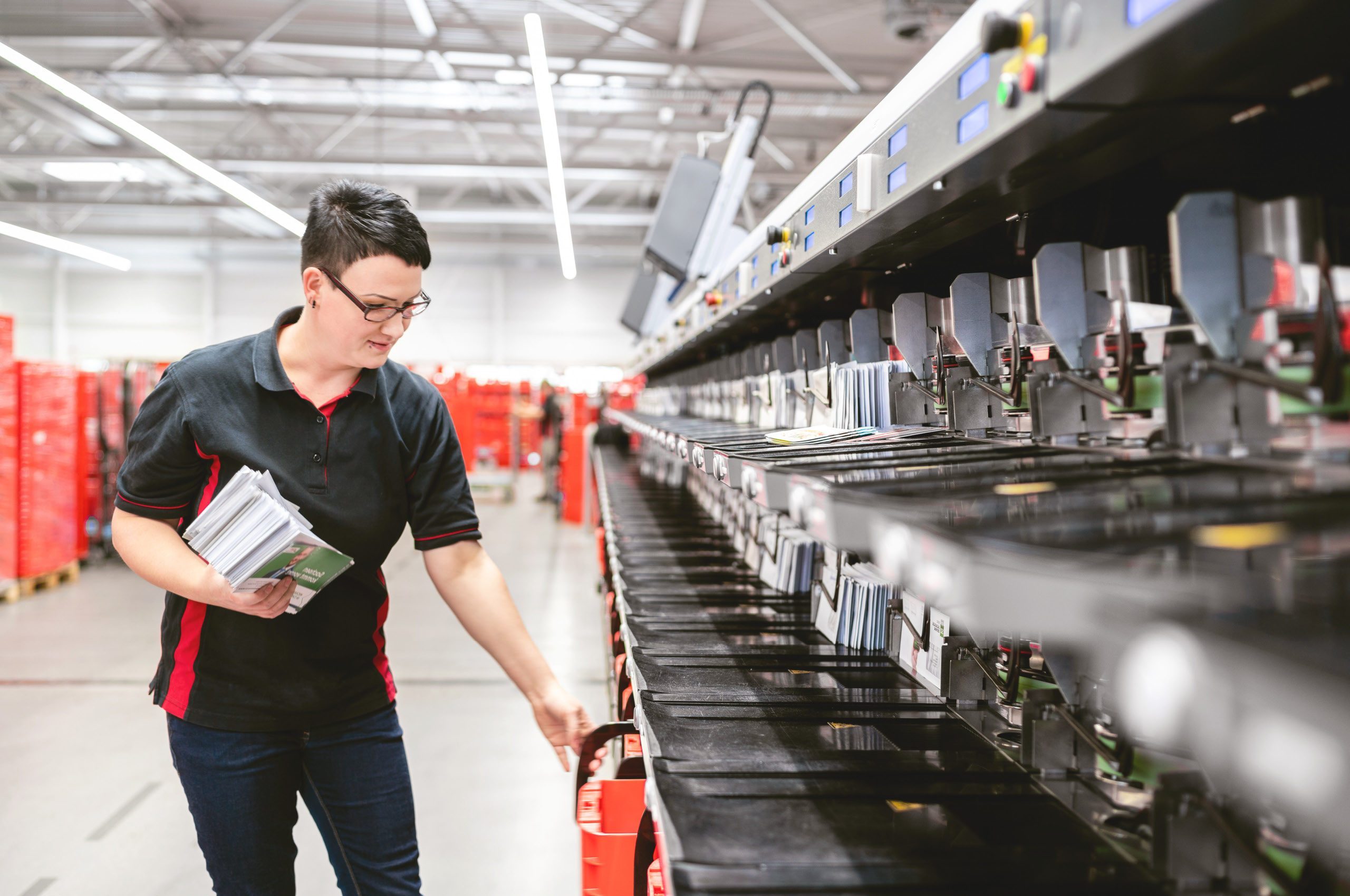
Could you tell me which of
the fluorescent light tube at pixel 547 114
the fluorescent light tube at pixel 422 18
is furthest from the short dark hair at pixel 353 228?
the fluorescent light tube at pixel 422 18

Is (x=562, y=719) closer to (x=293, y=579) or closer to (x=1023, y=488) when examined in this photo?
(x=293, y=579)

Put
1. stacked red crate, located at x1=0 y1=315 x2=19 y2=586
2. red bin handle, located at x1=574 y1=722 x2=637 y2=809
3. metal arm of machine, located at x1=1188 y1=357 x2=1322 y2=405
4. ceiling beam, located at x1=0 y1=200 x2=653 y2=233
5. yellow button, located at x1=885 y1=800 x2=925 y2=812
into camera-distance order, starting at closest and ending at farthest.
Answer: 1. metal arm of machine, located at x1=1188 y1=357 x2=1322 y2=405
2. yellow button, located at x1=885 y1=800 x2=925 y2=812
3. red bin handle, located at x1=574 y1=722 x2=637 y2=809
4. stacked red crate, located at x1=0 y1=315 x2=19 y2=586
5. ceiling beam, located at x1=0 y1=200 x2=653 y2=233

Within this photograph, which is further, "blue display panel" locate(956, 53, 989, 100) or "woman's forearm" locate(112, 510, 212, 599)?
"woman's forearm" locate(112, 510, 212, 599)

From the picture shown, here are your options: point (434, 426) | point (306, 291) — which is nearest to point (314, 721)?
point (434, 426)

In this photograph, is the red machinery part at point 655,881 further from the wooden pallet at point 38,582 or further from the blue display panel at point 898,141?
the wooden pallet at point 38,582

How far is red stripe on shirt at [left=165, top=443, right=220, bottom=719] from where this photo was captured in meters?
1.52

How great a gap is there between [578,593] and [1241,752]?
649 cm

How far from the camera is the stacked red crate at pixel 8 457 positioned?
594cm

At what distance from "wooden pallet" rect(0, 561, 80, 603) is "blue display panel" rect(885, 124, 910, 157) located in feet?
24.0

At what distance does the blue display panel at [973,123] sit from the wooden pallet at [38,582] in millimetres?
7503

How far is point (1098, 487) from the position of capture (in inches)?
36.8

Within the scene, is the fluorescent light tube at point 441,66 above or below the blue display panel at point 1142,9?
above

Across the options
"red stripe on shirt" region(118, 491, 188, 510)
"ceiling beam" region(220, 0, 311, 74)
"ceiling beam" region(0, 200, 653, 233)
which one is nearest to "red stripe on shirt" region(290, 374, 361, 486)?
"red stripe on shirt" region(118, 491, 188, 510)

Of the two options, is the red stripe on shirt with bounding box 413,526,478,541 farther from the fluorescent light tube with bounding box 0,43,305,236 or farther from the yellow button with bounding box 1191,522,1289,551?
the fluorescent light tube with bounding box 0,43,305,236
